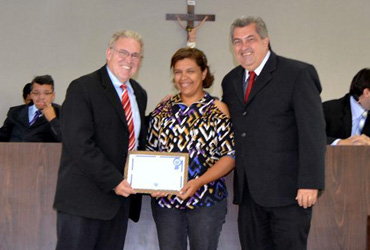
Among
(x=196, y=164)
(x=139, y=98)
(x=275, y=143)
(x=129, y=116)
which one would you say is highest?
(x=139, y=98)


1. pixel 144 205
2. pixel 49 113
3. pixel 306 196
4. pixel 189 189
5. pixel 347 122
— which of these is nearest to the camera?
pixel 306 196

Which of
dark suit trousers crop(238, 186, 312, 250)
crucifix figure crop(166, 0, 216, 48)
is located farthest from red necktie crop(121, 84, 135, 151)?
crucifix figure crop(166, 0, 216, 48)

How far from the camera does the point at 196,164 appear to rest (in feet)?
8.12

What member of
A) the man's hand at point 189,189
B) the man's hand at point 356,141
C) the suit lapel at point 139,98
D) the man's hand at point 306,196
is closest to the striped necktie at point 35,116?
the suit lapel at point 139,98

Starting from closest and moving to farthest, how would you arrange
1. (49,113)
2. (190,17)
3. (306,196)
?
(306,196)
(49,113)
(190,17)

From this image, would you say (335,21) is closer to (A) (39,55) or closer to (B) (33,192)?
(A) (39,55)

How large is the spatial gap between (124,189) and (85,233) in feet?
0.95

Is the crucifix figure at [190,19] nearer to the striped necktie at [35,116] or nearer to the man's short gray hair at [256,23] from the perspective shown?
the striped necktie at [35,116]

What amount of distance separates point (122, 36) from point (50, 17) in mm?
3904

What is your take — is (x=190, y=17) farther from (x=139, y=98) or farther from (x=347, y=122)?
(x=139, y=98)

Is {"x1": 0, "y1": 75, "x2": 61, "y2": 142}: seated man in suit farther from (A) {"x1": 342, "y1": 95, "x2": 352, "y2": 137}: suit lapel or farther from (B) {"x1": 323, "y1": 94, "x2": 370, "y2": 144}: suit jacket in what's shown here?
(A) {"x1": 342, "y1": 95, "x2": 352, "y2": 137}: suit lapel

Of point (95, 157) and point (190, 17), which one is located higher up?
point (190, 17)

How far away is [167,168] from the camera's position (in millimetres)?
2441

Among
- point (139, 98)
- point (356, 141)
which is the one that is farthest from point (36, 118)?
point (356, 141)
